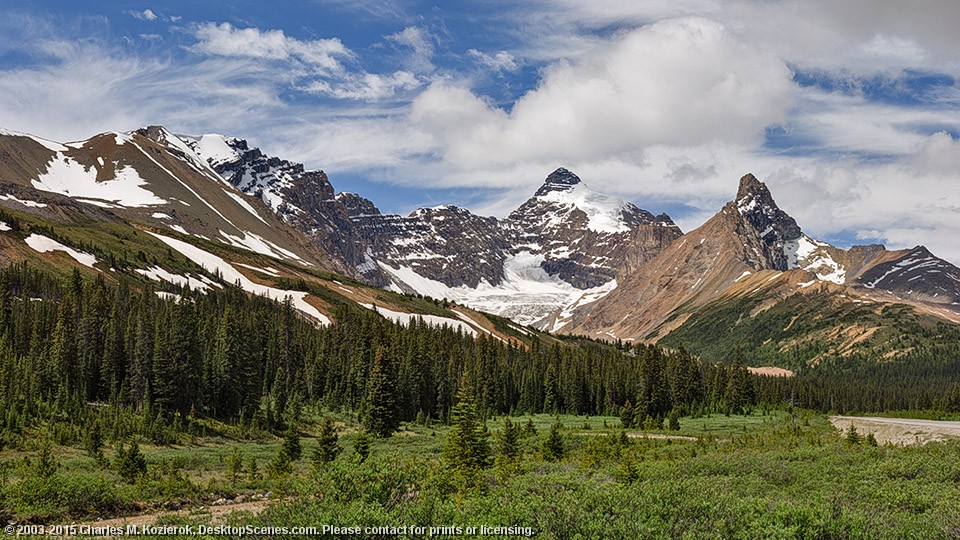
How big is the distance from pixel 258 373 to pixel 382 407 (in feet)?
89.5

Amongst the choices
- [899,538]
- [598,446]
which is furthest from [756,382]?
[899,538]

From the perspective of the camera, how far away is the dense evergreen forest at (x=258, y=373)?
237 ft

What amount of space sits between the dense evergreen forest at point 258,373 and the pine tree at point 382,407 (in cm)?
18

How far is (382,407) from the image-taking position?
77562mm

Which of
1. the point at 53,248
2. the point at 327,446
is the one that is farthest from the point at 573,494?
the point at 53,248

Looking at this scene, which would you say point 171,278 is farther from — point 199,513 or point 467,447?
point 199,513

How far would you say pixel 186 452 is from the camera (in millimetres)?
55562

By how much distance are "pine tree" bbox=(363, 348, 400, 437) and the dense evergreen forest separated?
18cm

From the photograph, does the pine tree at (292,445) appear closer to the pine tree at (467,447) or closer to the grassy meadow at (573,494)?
the grassy meadow at (573,494)

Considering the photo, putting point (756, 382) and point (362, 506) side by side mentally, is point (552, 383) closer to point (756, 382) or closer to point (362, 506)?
point (756, 382)

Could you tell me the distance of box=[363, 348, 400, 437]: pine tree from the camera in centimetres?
7644

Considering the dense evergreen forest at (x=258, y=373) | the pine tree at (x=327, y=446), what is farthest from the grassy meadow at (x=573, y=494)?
the dense evergreen forest at (x=258, y=373)

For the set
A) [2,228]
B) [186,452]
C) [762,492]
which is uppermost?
[2,228]

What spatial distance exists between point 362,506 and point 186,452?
143 feet
